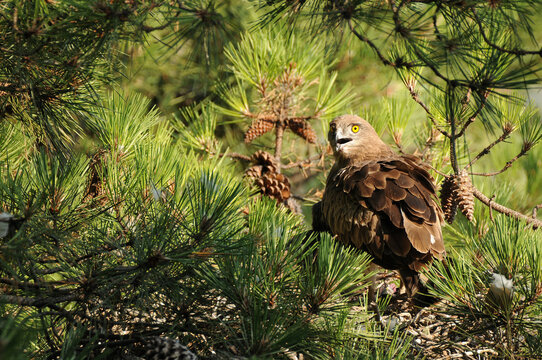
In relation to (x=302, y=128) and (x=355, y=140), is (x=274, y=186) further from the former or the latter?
(x=355, y=140)

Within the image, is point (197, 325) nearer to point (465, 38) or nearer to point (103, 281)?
point (103, 281)

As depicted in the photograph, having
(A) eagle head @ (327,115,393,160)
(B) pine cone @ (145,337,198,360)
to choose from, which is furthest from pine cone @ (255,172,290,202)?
(B) pine cone @ (145,337,198,360)

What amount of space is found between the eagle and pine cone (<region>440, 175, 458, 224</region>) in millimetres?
148

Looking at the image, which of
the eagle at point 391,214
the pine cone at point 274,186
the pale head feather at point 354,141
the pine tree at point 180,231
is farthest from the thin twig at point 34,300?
the pale head feather at point 354,141

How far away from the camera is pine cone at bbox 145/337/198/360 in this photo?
162cm

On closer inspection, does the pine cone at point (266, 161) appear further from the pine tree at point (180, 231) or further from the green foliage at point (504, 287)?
the green foliage at point (504, 287)

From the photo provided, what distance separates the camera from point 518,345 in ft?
6.79

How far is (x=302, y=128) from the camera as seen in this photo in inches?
136

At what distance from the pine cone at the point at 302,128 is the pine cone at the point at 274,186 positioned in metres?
0.37

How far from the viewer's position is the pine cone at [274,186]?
319 centimetres

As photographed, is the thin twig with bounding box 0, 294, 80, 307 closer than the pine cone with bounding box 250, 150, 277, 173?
Yes

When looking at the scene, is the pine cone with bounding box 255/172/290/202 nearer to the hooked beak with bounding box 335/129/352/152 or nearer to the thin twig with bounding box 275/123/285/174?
the thin twig with bounding box 275/123/285/174

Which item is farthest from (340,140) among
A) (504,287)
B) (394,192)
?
(504,287)

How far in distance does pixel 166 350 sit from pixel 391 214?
1.18 metres
